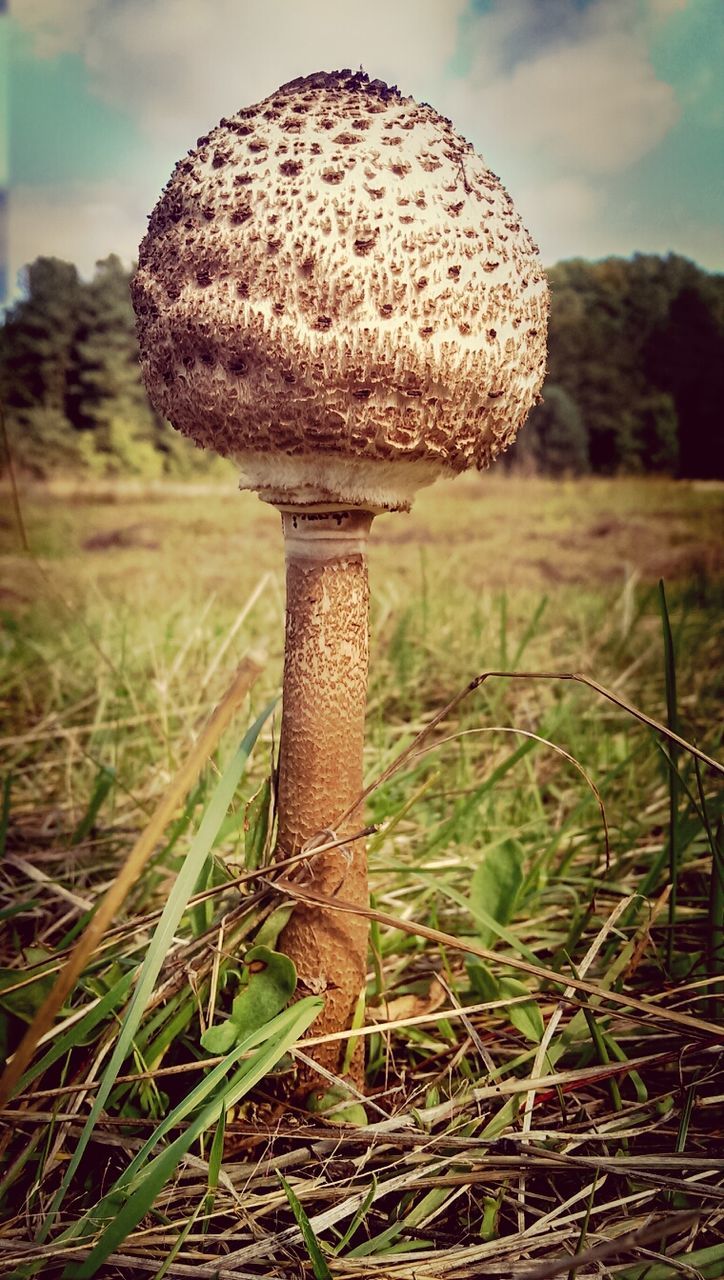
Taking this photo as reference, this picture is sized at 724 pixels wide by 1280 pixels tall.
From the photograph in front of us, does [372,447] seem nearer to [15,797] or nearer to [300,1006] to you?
[300,1006]

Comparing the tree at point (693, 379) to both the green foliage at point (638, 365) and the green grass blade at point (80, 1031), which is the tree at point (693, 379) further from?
the green grass blade at point (80, 1031)

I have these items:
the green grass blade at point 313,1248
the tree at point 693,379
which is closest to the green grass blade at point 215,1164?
the green grass blade at point 313,1248

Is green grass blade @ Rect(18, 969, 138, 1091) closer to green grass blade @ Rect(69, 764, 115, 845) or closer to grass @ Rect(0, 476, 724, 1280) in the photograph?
grass @ Rect(0, 476, 724, 1280)

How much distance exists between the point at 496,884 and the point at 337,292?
1.17 meters

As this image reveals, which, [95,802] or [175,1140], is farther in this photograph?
[95,802]

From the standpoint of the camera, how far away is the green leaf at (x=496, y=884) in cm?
168

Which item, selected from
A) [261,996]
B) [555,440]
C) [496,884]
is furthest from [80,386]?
[261,996]

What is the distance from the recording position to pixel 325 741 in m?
1.46

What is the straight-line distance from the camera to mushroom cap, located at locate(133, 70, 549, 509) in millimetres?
1135

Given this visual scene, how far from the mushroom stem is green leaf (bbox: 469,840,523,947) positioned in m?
0.31

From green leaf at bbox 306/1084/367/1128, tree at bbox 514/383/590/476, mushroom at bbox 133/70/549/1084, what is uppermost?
tree at bbox 514/383/590/476

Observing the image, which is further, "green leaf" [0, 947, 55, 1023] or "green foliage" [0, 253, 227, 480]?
"green foliage" [0, 253, 227, 480]

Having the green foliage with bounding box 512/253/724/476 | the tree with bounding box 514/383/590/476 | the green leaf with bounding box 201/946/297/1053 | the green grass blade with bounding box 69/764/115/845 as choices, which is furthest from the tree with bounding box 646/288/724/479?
the green leaf with bounding box 201/946/297/1053

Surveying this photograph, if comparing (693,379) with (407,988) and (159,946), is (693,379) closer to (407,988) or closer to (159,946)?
(407,988)
